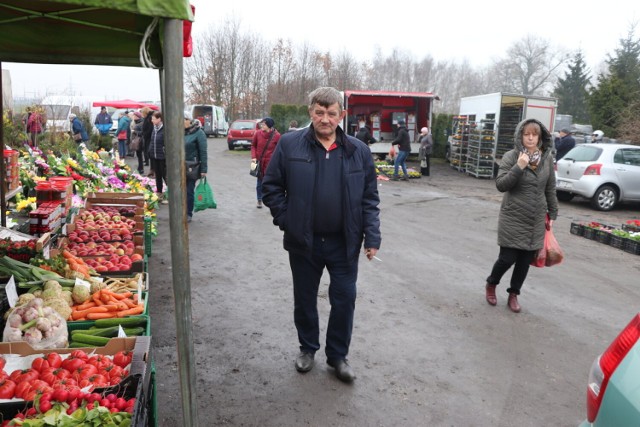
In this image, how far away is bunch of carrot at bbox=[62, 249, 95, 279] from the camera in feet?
14.7

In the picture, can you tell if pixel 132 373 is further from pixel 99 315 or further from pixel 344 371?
pixel 344 371

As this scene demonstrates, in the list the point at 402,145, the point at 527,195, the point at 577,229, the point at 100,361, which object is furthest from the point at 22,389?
the point at 402,145

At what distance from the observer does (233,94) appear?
45.4m

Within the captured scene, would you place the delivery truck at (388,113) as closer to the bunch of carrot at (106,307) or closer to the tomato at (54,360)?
the bunch of carrot at (106,307)

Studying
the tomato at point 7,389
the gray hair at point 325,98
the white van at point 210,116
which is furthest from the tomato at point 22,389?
the white van at point 210,116

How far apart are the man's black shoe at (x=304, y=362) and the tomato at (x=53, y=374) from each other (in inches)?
69.9

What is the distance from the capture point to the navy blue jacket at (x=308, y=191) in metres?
3.73

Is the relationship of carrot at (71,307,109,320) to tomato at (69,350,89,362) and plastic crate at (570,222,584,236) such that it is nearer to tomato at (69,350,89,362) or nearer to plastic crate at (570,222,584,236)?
tomato at (69,350,89,362)

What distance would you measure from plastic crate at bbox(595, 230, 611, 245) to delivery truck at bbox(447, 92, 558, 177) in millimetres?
7674

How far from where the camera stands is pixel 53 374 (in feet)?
9.30

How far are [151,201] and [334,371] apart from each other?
640cm

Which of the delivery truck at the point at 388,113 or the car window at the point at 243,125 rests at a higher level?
the delivery truck at the point at 388,113

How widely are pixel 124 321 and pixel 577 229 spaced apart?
933 cm

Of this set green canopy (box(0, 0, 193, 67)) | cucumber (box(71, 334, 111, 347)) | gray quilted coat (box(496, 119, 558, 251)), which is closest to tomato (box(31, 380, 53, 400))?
cucumber (box(71, 334, 111, 347))
